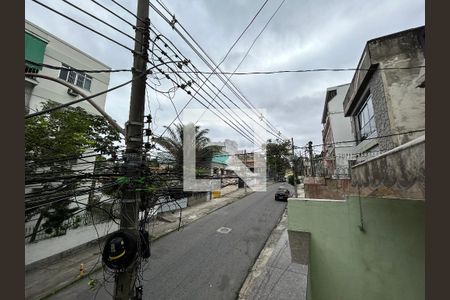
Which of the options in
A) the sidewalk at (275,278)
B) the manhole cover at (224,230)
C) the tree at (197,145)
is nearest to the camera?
the sidewalk at (275,278)

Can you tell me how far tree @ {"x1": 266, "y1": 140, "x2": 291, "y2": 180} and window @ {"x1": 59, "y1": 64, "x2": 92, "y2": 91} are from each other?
35296 mm

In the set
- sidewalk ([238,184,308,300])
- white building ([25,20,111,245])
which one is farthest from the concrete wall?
white building ([25,20,111,245])

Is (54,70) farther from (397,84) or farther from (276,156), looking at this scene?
(276,156)

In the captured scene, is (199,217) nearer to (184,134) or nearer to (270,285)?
(184,134)

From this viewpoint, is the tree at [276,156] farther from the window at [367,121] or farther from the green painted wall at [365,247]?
the green painted wall at [365,247]

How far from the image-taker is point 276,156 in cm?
4244

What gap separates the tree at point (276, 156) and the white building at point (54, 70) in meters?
34.5

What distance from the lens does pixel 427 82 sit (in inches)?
63.6

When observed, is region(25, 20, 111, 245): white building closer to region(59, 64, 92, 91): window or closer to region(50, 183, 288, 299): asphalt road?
region(59, 64, 92, 91): window

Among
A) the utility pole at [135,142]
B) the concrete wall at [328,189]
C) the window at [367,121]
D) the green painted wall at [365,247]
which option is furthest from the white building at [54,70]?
the window at [367,121]

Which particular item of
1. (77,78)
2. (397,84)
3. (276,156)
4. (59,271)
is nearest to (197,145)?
(77,78)

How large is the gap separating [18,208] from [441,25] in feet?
13.1

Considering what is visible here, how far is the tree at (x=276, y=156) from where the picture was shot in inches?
1656

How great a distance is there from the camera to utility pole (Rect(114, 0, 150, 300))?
3.00 m
